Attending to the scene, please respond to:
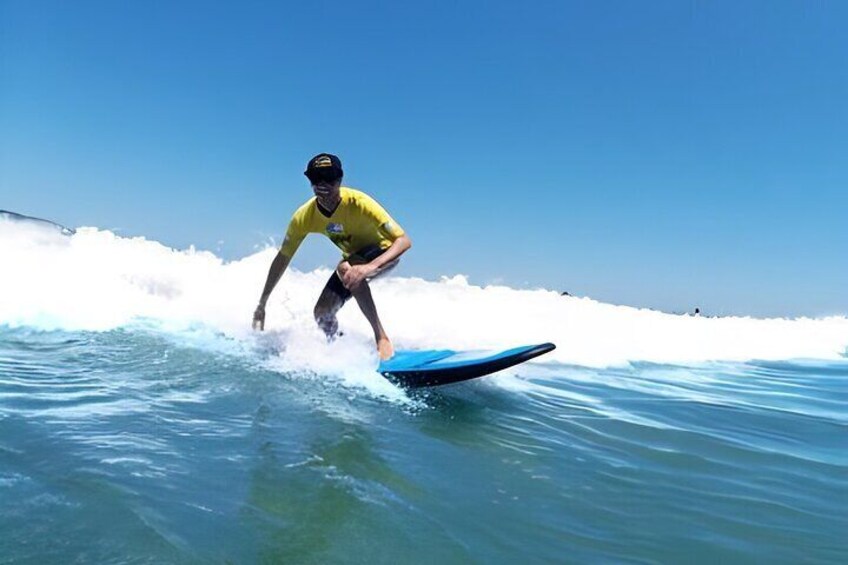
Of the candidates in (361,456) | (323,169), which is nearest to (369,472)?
(361,456)

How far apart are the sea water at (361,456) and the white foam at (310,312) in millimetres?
120

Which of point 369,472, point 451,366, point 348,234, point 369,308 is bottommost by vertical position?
point 369,472

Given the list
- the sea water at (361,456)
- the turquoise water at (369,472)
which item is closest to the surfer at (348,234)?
the sea water at (361,456)

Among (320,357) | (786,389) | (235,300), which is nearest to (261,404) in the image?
(320,357)

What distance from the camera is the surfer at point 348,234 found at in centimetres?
485

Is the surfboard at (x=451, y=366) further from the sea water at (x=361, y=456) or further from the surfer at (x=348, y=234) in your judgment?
the surfer at (x=348, y=234)

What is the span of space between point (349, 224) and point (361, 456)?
2.93 meters

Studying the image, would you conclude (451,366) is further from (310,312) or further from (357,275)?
(310,312)

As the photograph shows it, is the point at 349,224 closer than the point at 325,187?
No

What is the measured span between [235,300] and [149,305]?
1.79 metres

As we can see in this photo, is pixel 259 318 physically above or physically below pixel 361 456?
above

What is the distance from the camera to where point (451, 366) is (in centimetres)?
439

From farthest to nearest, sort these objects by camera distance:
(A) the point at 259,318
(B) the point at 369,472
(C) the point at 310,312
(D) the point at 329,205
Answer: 1. (C) the point at 310,312
2. (A) the point at 259,318
3. (D) the point at 329,205
4. (B) the point at 369,472

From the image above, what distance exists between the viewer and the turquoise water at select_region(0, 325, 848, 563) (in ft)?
6.11
